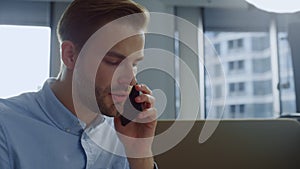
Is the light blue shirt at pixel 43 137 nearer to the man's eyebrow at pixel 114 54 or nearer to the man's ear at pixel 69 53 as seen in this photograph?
the man's ear at pixel 69 53

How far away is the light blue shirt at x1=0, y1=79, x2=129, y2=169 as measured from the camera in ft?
2.56

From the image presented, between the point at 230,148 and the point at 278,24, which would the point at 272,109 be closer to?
the point at 278,24

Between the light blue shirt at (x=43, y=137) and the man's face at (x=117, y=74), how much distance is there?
0.12 meters

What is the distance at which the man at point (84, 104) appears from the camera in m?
0.81

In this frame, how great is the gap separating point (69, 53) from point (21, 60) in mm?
2620

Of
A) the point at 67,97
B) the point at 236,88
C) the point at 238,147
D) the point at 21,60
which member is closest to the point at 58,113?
the point at 67,97

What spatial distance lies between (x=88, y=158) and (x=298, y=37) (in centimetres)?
132

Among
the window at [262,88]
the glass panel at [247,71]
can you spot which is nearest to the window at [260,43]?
the glass panel at [247,71]

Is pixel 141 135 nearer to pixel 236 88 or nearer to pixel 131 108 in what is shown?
pixel 131 108

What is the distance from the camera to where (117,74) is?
814 mm

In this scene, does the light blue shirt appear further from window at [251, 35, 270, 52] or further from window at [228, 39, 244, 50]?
window at [251, 35, 270, 52]

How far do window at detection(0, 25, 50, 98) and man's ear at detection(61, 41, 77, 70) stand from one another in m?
2.41

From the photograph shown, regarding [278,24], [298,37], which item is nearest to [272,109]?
[278,24]

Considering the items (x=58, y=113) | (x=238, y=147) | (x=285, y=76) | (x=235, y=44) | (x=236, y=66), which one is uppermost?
(x=235, y=44)
